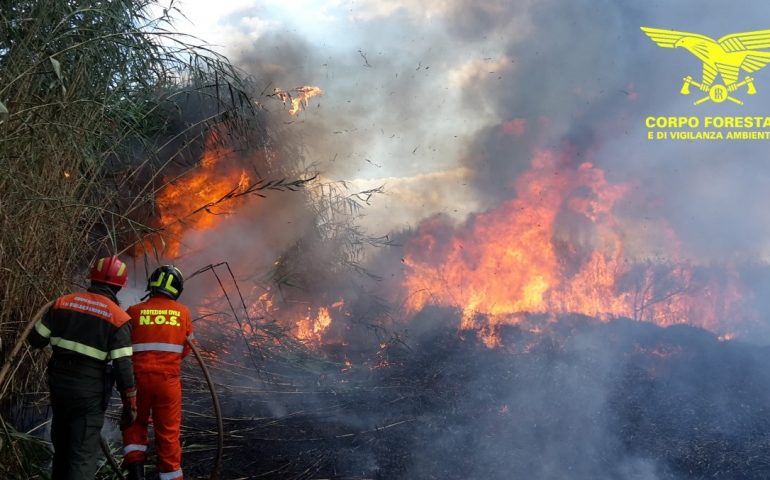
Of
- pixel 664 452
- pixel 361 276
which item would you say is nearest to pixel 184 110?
pixel 361 276

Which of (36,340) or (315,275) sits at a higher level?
(315,275)

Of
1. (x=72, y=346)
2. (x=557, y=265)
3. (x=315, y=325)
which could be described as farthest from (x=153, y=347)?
(x=557, y=265)

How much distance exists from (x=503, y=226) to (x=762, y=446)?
740 centimetres

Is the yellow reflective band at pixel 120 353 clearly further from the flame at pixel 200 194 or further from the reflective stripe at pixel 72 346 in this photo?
the flame at pixel 200 194

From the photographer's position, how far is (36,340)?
3980 millimetres

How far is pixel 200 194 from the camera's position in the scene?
1111 cm

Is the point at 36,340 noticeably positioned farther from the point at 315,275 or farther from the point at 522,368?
the point at 315,275

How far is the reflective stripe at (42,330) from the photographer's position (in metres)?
3.96

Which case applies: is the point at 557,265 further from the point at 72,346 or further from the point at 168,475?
the point at 72,346

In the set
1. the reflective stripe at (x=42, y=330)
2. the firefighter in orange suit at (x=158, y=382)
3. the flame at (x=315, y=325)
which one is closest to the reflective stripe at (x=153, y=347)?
the firefighter in orange suit at (x=158, y=382)

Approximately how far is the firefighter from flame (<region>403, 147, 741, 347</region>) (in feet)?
27.8

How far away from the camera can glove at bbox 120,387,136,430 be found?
4.20 metres

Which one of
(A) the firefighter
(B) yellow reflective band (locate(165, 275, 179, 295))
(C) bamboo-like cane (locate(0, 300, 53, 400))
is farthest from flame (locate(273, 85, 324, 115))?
(C) bamboo-like cane (locate(0, 300, 53, 400))

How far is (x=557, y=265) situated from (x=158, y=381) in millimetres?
9882
